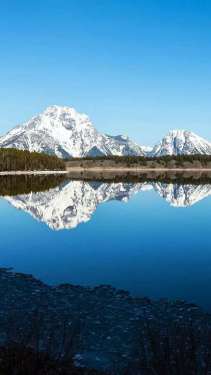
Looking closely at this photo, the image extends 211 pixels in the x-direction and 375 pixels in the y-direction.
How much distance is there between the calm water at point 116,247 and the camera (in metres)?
33.1

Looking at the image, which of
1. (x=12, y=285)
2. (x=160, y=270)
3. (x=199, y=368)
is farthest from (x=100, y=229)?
(x=199, y=368)

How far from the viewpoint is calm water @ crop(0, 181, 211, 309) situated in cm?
3309

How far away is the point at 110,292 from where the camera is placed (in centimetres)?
2955

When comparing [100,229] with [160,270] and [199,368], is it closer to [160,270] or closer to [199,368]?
[160,270]

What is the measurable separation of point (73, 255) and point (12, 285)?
37.9 feet

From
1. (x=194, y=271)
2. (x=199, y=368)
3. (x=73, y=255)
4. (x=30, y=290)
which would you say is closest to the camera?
(x=199, y=368)

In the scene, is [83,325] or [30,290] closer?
[83,325]

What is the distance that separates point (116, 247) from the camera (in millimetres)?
46219

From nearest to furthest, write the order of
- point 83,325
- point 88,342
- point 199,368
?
point 199,368, point 88,342, point 83,325

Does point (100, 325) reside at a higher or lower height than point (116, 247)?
lower

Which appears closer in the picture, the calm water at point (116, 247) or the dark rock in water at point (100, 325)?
the dark rock in water at point (100, 325)

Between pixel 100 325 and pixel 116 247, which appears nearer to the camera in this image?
pixel 100 325

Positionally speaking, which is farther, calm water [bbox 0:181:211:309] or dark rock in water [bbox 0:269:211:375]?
calm water [bbox 0:181:211:309]

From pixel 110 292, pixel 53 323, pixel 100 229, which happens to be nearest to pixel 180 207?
pixel 100 229
